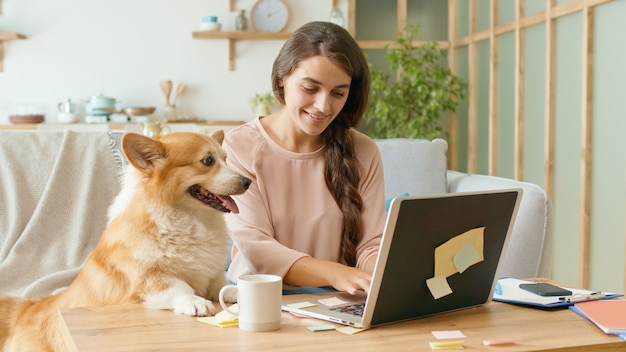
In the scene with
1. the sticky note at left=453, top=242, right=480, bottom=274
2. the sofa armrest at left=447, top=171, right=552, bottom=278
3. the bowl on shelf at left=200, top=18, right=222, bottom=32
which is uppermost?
the bowl on shelf at left=200, top=18, right=222, bottom=32

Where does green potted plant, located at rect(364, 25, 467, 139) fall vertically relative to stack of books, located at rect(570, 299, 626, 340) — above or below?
above

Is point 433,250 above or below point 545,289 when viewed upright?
above

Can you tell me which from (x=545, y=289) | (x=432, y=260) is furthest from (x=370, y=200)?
(x=432, y=260)

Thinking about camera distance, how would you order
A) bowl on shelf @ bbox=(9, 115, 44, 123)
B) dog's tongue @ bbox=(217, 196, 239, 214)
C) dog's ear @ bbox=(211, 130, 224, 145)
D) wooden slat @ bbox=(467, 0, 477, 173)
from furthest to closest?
wooden slat @ bbox=(467, 0, 477, 173) < bowl on shelf @ bbox=(9, 115, 44, 123) < dog's ear @ bbox=(211, 130, 224, 145) < dog's tongue @ bbox=(217, 196, 239, 214)

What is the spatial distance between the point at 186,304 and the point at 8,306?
729mm

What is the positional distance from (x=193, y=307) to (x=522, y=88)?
4.02m

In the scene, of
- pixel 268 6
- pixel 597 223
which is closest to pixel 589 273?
pixel 597 223

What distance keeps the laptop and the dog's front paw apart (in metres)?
0.14

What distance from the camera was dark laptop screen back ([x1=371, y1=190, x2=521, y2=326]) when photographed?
47.9 inches

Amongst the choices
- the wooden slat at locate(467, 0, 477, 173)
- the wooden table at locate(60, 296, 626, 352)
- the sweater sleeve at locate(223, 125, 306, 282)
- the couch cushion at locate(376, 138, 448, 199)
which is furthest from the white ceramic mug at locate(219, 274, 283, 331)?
the wooden slat at locate(467, 0, 477, 173)

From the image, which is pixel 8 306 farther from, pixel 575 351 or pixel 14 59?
pixel 14 59

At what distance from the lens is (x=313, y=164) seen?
2.01 meters

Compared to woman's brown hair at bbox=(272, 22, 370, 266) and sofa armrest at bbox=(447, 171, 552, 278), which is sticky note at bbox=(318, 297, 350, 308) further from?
sofa armrest at bbox=(447, 171, 552, 278)

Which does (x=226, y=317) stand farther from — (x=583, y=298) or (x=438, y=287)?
(x=583, y=298)
